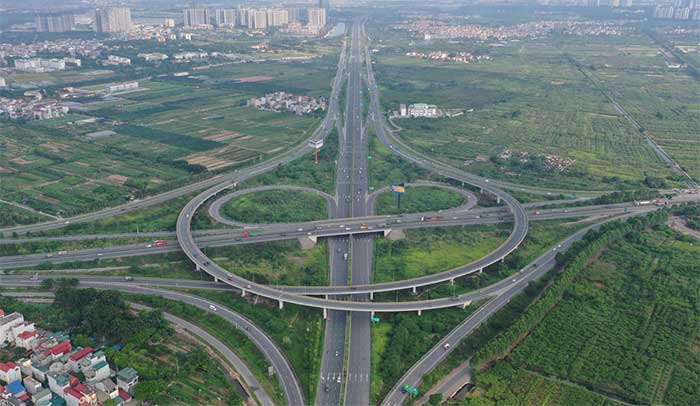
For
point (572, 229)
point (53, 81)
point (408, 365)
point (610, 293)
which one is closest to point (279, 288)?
point (408, 365)

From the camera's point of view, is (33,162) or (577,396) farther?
(33,162)

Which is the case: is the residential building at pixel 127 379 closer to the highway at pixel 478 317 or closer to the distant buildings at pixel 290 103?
the highway at pixel 478 317

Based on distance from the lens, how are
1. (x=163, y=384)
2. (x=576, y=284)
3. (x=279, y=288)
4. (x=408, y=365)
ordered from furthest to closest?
(x=576, y=284), (x=279, y=288), (x=408, y=365), (x=163, y=384)

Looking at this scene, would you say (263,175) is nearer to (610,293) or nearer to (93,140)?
(93,140)

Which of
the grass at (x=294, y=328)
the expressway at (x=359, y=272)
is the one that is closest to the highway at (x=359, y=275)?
the expressway at (x=359, y=272)

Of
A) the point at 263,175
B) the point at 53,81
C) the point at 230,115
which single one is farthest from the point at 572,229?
the point at 53,81

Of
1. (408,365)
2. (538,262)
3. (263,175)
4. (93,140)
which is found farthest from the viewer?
(93,140)

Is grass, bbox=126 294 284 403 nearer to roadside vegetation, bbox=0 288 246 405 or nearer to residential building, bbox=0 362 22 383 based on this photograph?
roadside vegetation, bbox=0 288 246 405
